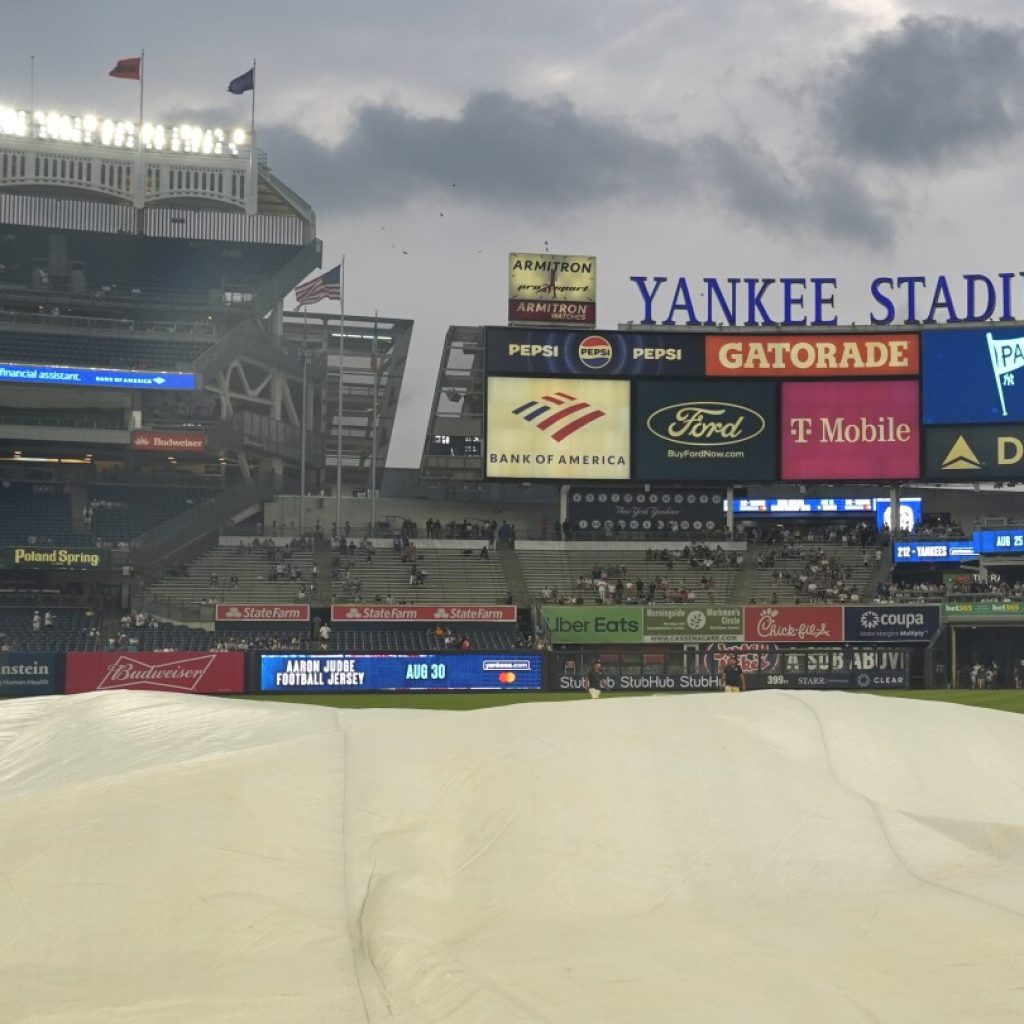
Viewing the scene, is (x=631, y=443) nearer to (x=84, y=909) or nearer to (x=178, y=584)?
(x=178, y=584)

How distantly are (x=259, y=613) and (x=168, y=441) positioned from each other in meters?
18.4

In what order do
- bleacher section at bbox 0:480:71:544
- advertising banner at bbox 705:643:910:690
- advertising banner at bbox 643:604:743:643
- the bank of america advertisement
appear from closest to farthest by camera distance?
advertising banner at bbox 705:643:910:690
advertising banner at bbox 643:604:743:643
the bank of america advertisement
bleacher section at bbox 0:480:71:544

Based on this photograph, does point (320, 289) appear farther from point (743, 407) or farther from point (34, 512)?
point (743, 407)

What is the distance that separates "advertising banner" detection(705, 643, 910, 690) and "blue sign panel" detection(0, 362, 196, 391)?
3323 centimetres

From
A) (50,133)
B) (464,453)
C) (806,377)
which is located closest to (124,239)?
(50,133)

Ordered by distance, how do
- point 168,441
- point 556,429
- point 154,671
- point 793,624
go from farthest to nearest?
point 168,441
point 556,429
point 793,624
point 154,671

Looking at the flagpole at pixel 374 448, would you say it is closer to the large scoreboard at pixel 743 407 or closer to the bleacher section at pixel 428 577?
the bleacher section at pixel 428 577

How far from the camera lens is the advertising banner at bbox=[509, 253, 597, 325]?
5919 centimetres

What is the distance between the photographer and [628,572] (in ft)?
189

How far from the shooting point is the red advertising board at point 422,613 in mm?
50594

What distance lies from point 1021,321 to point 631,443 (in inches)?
705

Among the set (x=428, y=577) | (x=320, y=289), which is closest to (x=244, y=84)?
(x=320, y=289)

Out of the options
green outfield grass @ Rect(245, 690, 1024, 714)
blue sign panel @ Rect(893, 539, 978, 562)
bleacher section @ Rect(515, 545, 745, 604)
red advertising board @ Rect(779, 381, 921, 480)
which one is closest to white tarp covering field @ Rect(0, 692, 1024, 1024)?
green outfield grass @ Rect(245, 690, 1024, 714)

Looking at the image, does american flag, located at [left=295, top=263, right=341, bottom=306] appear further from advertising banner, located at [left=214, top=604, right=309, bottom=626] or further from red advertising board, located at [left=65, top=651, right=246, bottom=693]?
red advertising board, located at [left=65, top=651, right=246, bottom=693]
